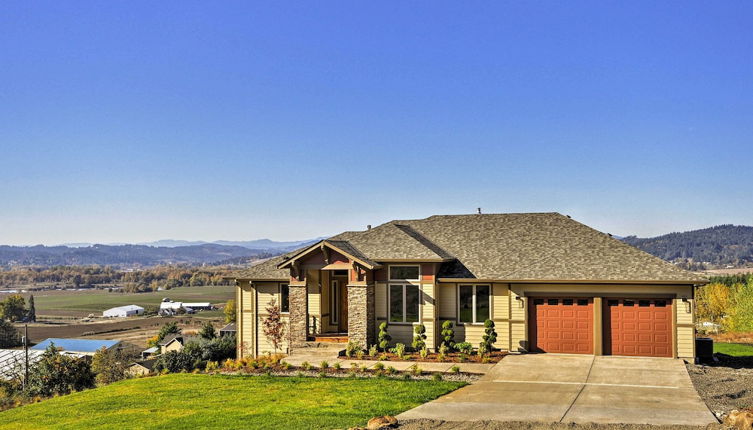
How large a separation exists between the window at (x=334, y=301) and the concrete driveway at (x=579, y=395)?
25.1ft

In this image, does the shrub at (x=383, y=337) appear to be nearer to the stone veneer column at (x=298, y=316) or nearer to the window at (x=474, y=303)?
the window at (x=474, y=303)

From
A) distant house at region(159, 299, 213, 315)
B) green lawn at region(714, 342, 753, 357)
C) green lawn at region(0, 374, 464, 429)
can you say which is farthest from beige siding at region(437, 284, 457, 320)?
distant house at region(159, 299, 213, 315)

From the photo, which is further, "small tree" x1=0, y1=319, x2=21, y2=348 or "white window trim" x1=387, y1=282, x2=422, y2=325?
"small tree" x1=0, y1=319, x2=21, y2=348

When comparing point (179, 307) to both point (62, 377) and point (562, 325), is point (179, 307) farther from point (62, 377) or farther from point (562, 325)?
point (562, 325)

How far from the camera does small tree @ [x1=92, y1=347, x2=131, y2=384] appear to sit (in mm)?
48656

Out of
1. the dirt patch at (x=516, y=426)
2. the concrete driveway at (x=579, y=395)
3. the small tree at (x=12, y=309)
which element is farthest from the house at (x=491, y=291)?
the small tree at (x=12, y=309)

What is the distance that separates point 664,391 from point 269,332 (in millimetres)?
15016

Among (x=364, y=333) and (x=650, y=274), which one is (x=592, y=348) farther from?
(x=364, y=333)

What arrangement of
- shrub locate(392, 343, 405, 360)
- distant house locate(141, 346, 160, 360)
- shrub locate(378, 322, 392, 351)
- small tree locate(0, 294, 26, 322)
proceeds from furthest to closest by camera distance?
small tree locate(0, 294, 26, 322) → distant house locate(141, 346, 160, 360) → shrub locate(378, 322, 392, 351) → shrub locate(392, 343, 405, 360)

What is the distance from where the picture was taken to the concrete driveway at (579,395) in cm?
1369

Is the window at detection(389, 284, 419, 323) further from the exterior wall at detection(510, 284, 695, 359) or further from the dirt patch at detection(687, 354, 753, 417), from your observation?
the dirt patch at detection(687, 354, 753, 417)

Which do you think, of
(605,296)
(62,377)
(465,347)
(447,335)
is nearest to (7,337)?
(62,377)

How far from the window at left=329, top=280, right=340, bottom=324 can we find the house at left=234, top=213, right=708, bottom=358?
41mm

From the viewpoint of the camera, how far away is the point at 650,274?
22.2 m
